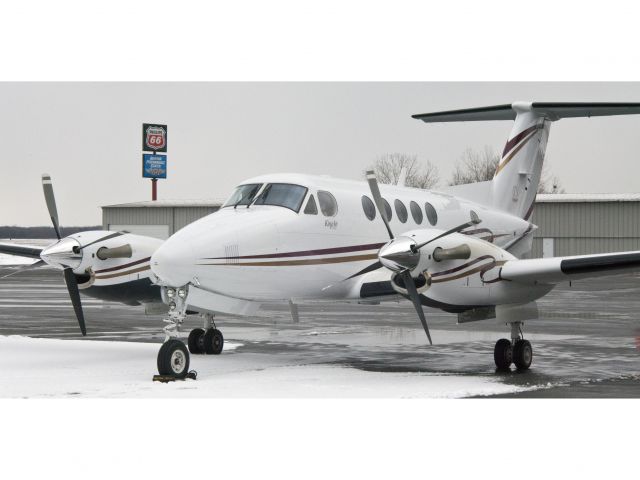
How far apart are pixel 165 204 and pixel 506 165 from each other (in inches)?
1826

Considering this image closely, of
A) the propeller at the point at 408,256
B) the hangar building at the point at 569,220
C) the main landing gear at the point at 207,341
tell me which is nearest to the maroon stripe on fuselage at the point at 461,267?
the propeller at the point at 408,256

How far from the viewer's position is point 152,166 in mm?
72562

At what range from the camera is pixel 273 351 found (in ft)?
54.3

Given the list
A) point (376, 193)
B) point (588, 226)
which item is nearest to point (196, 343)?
point (376, 193)

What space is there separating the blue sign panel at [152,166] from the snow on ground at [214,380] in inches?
→ 2261

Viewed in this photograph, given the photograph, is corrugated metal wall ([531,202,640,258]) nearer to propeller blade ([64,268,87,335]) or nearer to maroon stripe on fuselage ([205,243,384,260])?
maroon stripe on fuselage ([205,243,384,260])

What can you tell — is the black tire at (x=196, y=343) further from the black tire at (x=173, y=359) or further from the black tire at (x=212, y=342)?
the black tire at (x=173, y=359)

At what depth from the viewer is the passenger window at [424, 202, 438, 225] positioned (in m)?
16.8

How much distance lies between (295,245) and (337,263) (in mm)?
1006

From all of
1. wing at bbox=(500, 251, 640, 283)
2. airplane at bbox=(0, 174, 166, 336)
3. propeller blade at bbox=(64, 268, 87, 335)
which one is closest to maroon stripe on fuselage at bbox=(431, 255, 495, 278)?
wing at bbox=(500, 251, 640, 283)

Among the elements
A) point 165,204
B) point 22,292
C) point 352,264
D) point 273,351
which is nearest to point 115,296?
point 273,351

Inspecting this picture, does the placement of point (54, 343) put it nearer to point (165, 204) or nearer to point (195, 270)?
point (195, 270)

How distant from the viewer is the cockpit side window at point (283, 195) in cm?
1416

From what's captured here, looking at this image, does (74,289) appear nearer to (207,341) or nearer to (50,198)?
(50,198)
